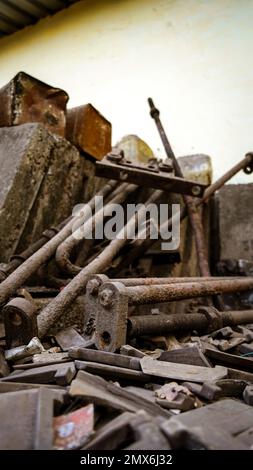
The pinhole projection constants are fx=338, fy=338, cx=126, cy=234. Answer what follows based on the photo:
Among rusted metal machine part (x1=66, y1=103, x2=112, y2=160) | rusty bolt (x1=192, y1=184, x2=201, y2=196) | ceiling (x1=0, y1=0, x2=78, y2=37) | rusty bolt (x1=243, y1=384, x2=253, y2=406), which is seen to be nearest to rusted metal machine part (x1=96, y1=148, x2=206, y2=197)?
rusty bolt (x1=192, y1=184, x2=201, y2=196)

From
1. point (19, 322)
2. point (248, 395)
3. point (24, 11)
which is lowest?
point (248, 395)

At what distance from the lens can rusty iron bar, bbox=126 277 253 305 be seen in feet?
4.56

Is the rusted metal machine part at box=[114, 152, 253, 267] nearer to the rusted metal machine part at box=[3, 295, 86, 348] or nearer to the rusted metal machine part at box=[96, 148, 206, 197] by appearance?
the rusted metal machine part at box=[96, 148, 206, 197]

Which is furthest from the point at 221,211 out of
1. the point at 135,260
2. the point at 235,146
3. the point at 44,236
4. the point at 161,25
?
the point at 161,25

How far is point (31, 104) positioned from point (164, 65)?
7.45ft

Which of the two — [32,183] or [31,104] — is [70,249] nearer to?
[32,183]

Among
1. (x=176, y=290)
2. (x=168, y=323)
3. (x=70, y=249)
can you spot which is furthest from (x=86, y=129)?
(x=168, y=323)

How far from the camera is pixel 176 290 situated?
1.56 metres

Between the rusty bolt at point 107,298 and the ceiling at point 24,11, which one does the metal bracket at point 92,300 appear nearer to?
the rusty bolt at point 107,298

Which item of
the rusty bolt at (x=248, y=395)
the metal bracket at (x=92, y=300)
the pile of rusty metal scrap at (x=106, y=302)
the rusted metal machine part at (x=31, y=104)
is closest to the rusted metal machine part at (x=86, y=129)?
the pile of rusty metal scrap at (x=106, y=302)

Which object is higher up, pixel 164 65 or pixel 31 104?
pixel 164 65

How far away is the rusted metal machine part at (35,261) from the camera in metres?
1.54

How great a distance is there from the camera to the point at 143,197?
9.39 ft
